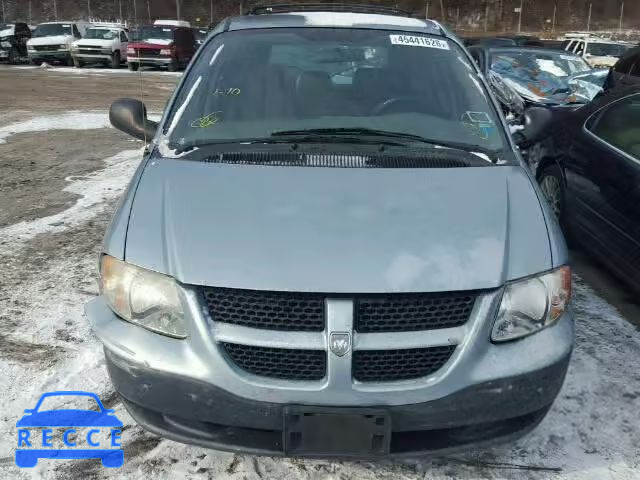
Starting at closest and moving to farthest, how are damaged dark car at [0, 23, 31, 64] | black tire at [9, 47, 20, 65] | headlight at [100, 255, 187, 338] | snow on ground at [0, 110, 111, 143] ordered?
headlight at [100, 255, 187, 338] → snow on ground at [0, 110, 111, 143] → damaged dark car at [0, 23, 31, 64] → black tire at [9, 47, 20, 65]

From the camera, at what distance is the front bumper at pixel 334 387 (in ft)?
6.80

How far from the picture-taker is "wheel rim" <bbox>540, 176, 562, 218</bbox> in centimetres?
512

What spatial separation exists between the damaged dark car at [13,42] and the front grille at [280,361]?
27474 mm

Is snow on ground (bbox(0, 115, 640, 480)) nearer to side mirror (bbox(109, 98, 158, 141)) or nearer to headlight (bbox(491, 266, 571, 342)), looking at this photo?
headlight (bbox(491, 266, 571, 342))

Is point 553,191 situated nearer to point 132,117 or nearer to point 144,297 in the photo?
point 132,117

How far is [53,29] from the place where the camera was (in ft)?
81.8

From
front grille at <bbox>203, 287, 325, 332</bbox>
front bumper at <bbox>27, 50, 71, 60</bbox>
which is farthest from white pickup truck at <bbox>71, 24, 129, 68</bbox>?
front grille at <bbox>203, 287, 325, 332</bbox>

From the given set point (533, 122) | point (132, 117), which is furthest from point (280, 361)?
point (533, 122)

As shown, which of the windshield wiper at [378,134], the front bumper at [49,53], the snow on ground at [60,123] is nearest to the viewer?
the windshield wiper at [378,134]

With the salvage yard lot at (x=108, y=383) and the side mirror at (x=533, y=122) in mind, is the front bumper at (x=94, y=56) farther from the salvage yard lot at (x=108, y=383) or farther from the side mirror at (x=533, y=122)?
the side mirror at (x=533, y=122)

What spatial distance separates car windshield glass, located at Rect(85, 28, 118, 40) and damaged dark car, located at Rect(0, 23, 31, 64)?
336 centimetres

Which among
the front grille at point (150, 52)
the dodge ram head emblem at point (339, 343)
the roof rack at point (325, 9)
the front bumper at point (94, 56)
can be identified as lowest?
the front bumper at point (94, 56)

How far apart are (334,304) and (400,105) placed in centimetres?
151

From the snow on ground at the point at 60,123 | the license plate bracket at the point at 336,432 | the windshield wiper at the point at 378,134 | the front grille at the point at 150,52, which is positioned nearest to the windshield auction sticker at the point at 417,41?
the windshield wiper at the point at 378,134
